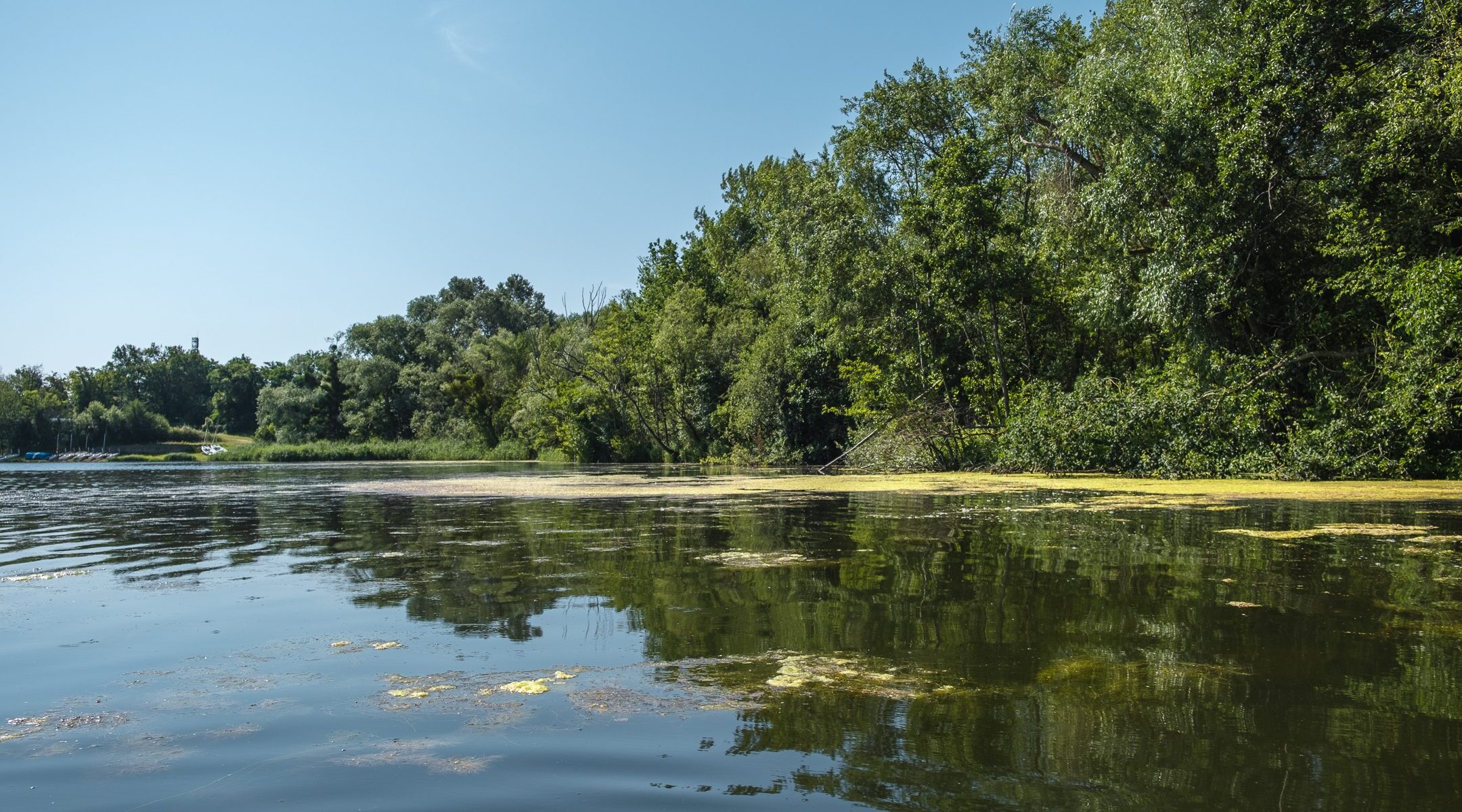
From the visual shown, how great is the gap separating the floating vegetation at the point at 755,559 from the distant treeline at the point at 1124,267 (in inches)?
554

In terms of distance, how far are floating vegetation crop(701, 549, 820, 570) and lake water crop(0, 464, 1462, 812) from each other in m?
0.07

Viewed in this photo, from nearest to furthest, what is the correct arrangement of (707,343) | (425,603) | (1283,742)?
(1283,742) < (425,603) < (707,343)

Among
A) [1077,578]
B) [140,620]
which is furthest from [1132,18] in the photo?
[140,620]

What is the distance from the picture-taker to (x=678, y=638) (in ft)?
17.4

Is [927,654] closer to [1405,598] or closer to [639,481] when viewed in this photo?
[1405,598]

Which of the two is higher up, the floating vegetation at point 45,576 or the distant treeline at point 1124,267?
the distant treeline at point 1124,267

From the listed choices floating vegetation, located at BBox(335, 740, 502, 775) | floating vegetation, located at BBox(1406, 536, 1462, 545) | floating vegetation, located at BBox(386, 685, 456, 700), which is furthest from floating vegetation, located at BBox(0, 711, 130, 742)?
floating vegetation, located at BBox(1406, 536, 1462, 545)

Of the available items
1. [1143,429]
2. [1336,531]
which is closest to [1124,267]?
[1143,429]

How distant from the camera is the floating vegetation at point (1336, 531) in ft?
30.1

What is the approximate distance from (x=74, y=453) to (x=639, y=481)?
78.2 m

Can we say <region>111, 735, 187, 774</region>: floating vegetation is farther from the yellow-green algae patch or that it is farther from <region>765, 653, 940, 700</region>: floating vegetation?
the yellow-green algae patch

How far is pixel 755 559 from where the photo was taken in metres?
8.42

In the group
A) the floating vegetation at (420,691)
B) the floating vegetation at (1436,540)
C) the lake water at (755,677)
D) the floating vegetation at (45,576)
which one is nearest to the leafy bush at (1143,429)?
the lake water at (755,677)

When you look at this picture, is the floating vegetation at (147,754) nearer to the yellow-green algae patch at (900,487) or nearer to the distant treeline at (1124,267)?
the yellow-green algae patch at (900,487)
